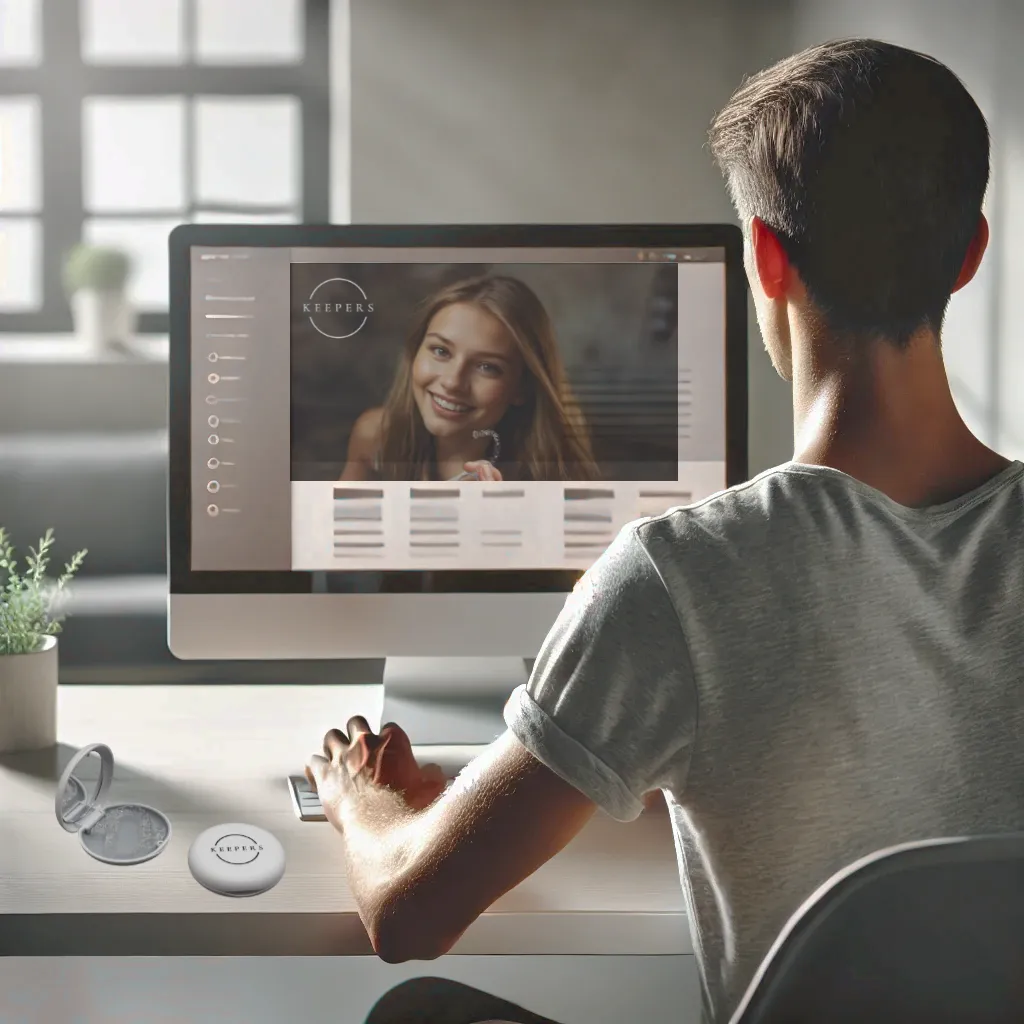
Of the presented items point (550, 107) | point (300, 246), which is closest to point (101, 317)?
point (550, 107)

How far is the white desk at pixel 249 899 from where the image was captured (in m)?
0.71

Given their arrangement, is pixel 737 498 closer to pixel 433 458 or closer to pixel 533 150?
pixel 433 458

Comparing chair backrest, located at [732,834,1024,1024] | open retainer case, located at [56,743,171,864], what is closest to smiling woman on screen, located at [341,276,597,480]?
open retainer case, located at [56,743,171,864]

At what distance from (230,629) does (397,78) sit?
2.12m

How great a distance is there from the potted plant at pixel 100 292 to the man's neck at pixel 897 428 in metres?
2.90

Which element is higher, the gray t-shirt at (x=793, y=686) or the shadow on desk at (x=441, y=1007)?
the gray t-shirt at (x=793, y=686)

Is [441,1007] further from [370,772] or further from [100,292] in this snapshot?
[100,292]

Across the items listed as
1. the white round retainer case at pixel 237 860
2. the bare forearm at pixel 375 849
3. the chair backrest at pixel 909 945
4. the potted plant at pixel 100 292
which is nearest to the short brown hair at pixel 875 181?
the chair backrest at pixel 909 945

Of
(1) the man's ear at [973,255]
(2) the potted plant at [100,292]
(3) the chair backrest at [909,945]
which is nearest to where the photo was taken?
(3) the chair backrest at [909,945]

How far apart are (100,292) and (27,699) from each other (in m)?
2.39

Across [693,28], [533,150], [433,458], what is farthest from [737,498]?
[693,28]

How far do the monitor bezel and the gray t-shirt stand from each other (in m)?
0.52

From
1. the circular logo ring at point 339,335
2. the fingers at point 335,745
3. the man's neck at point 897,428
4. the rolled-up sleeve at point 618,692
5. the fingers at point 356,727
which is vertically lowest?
the fingers at point 335,745

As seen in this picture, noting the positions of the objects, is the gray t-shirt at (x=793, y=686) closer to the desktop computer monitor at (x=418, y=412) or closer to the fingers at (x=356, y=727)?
Result: the fingers at (x=356, y=727)
